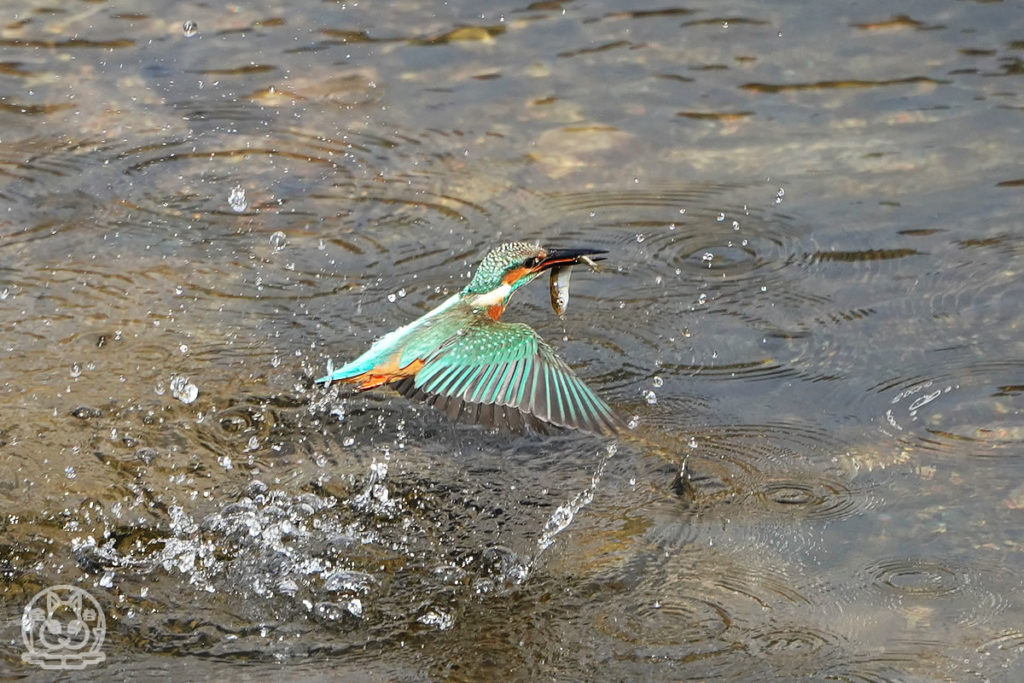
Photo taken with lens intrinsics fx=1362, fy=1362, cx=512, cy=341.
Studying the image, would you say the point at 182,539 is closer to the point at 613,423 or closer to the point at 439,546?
the point at 439,546

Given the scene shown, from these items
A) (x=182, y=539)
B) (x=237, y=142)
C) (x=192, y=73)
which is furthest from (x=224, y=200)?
(x=182, y=539)

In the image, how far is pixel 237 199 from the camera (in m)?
6.88

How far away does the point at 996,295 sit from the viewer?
592 cm

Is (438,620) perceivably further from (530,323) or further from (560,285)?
(530,323)

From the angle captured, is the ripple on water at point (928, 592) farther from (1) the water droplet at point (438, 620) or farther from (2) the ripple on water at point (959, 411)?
(1) the water droplet at point (438, 620)

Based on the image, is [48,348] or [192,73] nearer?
[48,348]

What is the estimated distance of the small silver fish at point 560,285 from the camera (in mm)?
5457

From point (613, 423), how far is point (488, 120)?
3.21 metres

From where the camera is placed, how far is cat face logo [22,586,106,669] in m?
4.27

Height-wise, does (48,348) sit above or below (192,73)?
below

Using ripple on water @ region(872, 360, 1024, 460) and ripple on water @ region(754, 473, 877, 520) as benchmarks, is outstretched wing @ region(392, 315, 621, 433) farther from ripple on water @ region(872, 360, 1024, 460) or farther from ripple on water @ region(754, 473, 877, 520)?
ripple on water @ region(872, 360, 1024, 460)

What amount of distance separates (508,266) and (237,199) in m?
2.10

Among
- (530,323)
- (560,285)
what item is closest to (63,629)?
(560,285)

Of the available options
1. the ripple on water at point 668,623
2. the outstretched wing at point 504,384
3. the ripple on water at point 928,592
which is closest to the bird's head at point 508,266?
the outstretched wing at point 504,384
